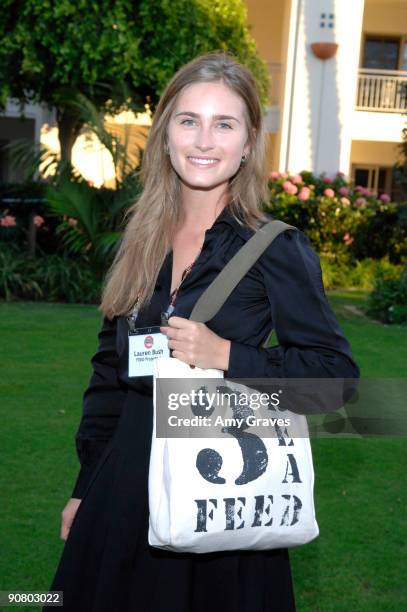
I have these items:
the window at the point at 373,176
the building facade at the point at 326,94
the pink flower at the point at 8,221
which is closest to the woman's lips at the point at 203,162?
the pink flower at the point at 8,221

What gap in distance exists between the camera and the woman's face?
2049 millimetres

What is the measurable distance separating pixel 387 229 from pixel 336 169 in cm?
272

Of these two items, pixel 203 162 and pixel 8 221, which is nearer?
pixel 203 162

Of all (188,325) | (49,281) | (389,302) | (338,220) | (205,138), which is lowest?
(49,281)

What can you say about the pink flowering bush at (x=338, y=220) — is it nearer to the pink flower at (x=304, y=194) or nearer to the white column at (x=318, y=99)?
the pink flower at (x=304, y=194)

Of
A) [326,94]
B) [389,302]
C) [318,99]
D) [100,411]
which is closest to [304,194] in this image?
[318,99]

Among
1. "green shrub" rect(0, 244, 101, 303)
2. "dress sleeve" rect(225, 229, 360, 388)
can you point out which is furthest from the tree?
"dress sleeve" rect(225, 229, 360, 388)

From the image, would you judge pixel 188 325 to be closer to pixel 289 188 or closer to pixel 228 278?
pixel 228 278

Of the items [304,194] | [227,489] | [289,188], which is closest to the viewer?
[227,489]

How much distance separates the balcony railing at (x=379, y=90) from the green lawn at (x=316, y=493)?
12162 mm

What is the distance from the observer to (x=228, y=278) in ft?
6.12

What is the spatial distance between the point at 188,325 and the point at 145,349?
0.70 ft

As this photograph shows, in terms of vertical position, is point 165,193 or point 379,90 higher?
point 379,90

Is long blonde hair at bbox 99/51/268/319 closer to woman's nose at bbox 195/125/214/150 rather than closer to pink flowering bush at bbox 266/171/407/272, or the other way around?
woman's nose at bbox 195/125/214/150
